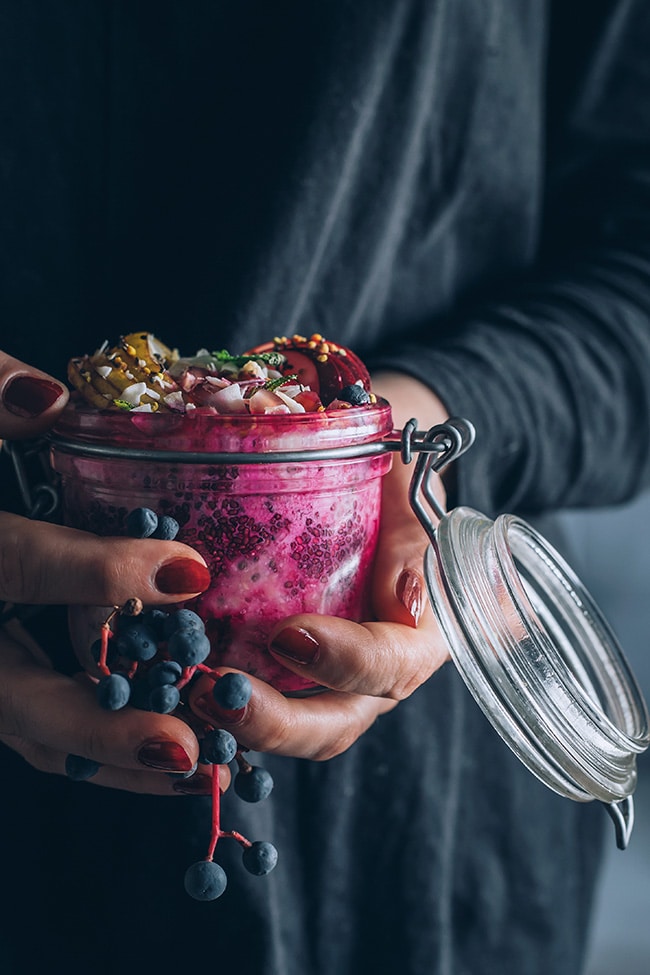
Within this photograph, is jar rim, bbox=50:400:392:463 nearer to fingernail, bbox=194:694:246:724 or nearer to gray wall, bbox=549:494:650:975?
fingernail, bbox=194:694:246:724

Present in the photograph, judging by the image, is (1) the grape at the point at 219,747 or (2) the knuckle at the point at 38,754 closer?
(1) the grape at the point at 219,747

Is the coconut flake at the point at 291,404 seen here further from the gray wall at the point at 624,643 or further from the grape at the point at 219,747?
the gray wall at the point at 624,643

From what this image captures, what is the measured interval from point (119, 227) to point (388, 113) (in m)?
0.26

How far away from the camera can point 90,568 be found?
486mm

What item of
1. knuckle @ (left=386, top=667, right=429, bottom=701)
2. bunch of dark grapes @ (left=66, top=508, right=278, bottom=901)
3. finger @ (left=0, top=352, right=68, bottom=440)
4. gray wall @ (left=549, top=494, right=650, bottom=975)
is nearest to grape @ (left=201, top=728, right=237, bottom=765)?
bunch of dark grapes @ (left=66, top=508, right=278, bottom=901)

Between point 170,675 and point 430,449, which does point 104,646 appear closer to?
point 170,675

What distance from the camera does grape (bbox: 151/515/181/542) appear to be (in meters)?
0.49

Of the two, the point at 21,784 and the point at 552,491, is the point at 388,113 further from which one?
the point at 21,784

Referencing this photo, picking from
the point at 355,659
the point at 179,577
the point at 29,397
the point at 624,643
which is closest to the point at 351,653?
the point at 355,659

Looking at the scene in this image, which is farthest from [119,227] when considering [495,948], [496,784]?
[495,948]

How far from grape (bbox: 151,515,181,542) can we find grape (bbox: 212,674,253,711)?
8cm

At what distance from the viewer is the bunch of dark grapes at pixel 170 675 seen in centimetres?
47

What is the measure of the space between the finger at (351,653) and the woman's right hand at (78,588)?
60mm

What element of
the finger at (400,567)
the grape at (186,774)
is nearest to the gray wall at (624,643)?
the finger at (400,567)
